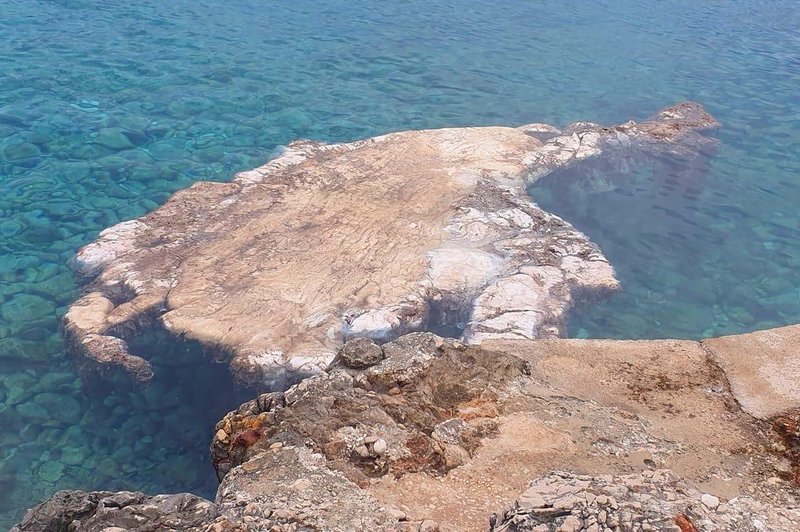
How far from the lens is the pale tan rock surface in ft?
17.4

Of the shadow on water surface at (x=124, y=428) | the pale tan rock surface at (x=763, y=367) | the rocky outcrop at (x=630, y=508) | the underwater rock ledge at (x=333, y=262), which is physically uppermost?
the rocky outcrop at (x=630, y=508)

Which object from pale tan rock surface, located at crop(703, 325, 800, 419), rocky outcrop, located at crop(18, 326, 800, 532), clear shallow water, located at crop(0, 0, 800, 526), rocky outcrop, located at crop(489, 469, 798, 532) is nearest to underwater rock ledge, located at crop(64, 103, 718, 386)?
clear shallow water, located at crop(0, 0, 800, 526)

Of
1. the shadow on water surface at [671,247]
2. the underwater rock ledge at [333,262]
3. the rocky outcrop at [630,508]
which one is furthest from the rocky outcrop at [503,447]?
the shadow on water surface at [671,247]

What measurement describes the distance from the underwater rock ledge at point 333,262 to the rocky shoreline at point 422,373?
1.5 inches

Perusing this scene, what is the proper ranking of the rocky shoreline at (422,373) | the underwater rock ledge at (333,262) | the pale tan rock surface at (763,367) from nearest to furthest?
1. the rocky shoreline at (422,373)
2. the pale tan rock surface at (763,367)
3. the underwater rock ledge at (333,262)

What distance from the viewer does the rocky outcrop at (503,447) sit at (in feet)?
12.9

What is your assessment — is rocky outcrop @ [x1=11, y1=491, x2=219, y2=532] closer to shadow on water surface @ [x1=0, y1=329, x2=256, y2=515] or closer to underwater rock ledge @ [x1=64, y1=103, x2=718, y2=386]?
shadow on water surface @ [x1=0, y1=329, x2=256, y2=515]

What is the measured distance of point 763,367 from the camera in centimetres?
573

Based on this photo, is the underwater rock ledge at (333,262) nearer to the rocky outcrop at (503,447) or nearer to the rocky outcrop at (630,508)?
the rocky outcrop at (503,447)

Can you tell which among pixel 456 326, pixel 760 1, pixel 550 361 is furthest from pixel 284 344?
pixel 760 1

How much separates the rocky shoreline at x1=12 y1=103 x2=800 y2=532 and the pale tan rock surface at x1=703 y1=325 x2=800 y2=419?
0.7 inches

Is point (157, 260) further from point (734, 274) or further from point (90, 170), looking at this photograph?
point (734, 274)

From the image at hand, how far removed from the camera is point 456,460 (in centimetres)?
470

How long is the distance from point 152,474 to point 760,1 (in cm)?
3128
